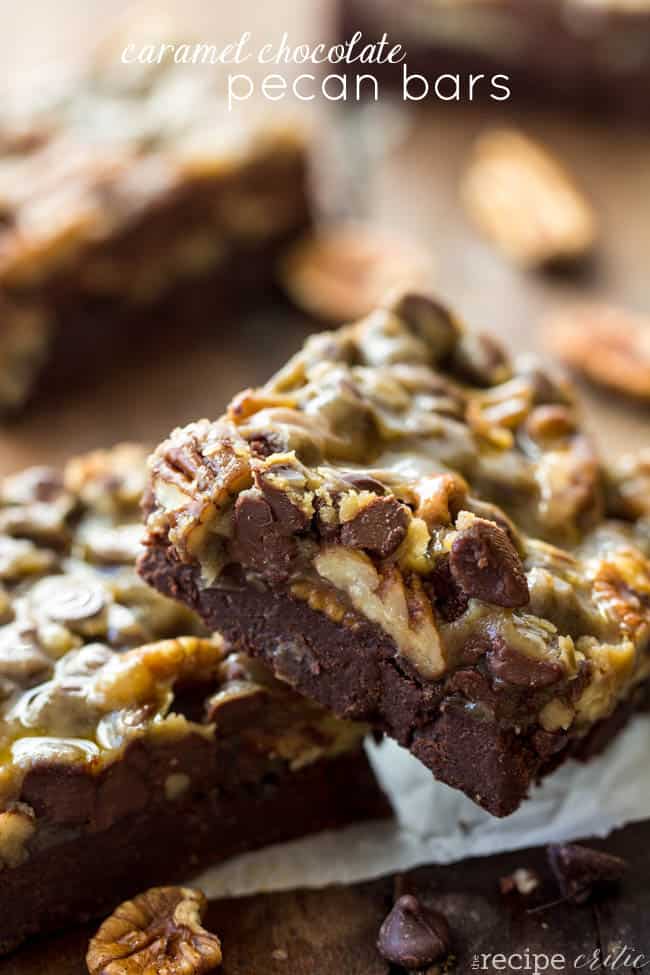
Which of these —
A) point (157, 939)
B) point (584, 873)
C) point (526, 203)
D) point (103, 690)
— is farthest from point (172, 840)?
point (526, 203)

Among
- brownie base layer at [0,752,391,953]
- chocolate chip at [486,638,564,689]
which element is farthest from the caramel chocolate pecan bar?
chocolate chip at [486,638,564,689]

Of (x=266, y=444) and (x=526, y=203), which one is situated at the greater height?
(x=526, y=203)

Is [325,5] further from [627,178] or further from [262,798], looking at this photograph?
[262,798]

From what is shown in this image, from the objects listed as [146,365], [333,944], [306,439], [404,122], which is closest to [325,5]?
[404,122]

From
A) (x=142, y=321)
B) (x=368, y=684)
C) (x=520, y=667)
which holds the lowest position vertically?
(x=368, y=684)

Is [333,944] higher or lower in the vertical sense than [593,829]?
lower

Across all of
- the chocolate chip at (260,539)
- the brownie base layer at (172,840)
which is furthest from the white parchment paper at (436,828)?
the chocolate chip at (260,539)

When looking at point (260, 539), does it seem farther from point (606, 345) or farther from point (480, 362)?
point (606, 345)
